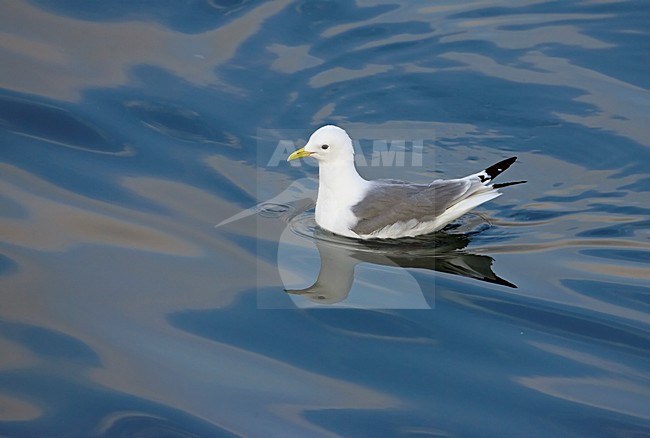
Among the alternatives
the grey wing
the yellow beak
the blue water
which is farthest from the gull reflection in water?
the yellow beak

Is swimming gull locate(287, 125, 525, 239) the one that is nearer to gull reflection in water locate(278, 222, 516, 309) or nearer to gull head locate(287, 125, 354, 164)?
gull head locate(287, 125, 354, 164)

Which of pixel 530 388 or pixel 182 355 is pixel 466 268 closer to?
pixel 530 388

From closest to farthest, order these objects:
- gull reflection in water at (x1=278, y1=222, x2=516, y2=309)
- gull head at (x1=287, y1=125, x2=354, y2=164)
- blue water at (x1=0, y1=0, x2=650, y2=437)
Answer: blue water at (x1=0, y1=0, x2=650, y2=437) < gull reflection in water at (x1=278, y1=222, x2=516, y2=309) < gull head at (x1=287, y1=125, x2=354, y2=164)

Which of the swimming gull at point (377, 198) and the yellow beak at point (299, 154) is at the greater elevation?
the yellow beak at point (299, 154)

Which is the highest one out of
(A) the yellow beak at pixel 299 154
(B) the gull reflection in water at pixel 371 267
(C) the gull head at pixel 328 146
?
(C) the gull head at pixel 328 146

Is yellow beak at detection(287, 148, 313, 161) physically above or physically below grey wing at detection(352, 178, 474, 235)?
above

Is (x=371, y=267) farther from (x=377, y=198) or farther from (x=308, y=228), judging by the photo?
(x=308, y=228)

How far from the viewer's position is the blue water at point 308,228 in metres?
6.20

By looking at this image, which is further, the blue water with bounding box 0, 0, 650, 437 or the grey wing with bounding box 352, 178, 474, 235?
the grey wing with bounding box 352, 178, 474, 235

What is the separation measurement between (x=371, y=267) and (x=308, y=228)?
0.95 meters

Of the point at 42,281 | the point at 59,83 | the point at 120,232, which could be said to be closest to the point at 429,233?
the point at 120,232

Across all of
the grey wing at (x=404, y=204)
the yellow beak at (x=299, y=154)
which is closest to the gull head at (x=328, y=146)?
the yellow beak at (x=299, y=154)

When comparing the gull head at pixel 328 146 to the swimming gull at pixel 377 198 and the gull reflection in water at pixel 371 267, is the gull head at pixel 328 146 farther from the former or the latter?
the gull reflection in water at pixel 371 267

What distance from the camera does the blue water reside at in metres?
6.20
